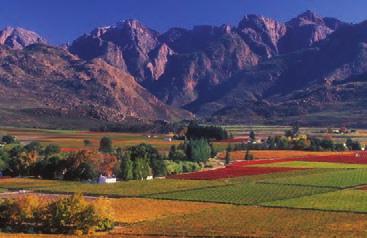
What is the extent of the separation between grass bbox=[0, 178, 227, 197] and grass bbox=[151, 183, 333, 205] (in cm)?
402

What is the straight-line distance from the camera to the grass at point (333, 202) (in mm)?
68062

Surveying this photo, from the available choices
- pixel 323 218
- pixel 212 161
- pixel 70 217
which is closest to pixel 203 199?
pixel 323 218

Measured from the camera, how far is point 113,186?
305 ft

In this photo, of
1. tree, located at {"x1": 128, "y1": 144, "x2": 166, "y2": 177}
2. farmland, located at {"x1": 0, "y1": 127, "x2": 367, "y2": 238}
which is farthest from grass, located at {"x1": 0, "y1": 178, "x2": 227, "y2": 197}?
tree, located at {"x1": 128, "y1": 144, "x2": 166, "y2": 177}

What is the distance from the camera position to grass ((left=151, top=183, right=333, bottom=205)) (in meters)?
75.8

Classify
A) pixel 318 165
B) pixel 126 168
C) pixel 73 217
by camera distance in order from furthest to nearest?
1. pixel 318 165
2. pixel 126 168
3. pixel 73 217

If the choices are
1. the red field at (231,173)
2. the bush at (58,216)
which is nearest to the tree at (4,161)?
the red field at (231,173)

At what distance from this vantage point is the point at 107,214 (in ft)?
188

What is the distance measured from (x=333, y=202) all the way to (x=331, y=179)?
25.0 m

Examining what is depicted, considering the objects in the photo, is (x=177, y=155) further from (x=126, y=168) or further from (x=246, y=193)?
(x=246, y=193)

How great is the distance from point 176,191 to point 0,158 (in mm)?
43692

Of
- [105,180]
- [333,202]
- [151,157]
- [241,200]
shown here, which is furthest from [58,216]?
[151,157]

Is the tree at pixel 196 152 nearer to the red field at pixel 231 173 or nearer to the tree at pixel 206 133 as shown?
the red field at pixel 231 173

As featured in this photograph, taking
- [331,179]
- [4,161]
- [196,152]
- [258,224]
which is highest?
[4,161]
